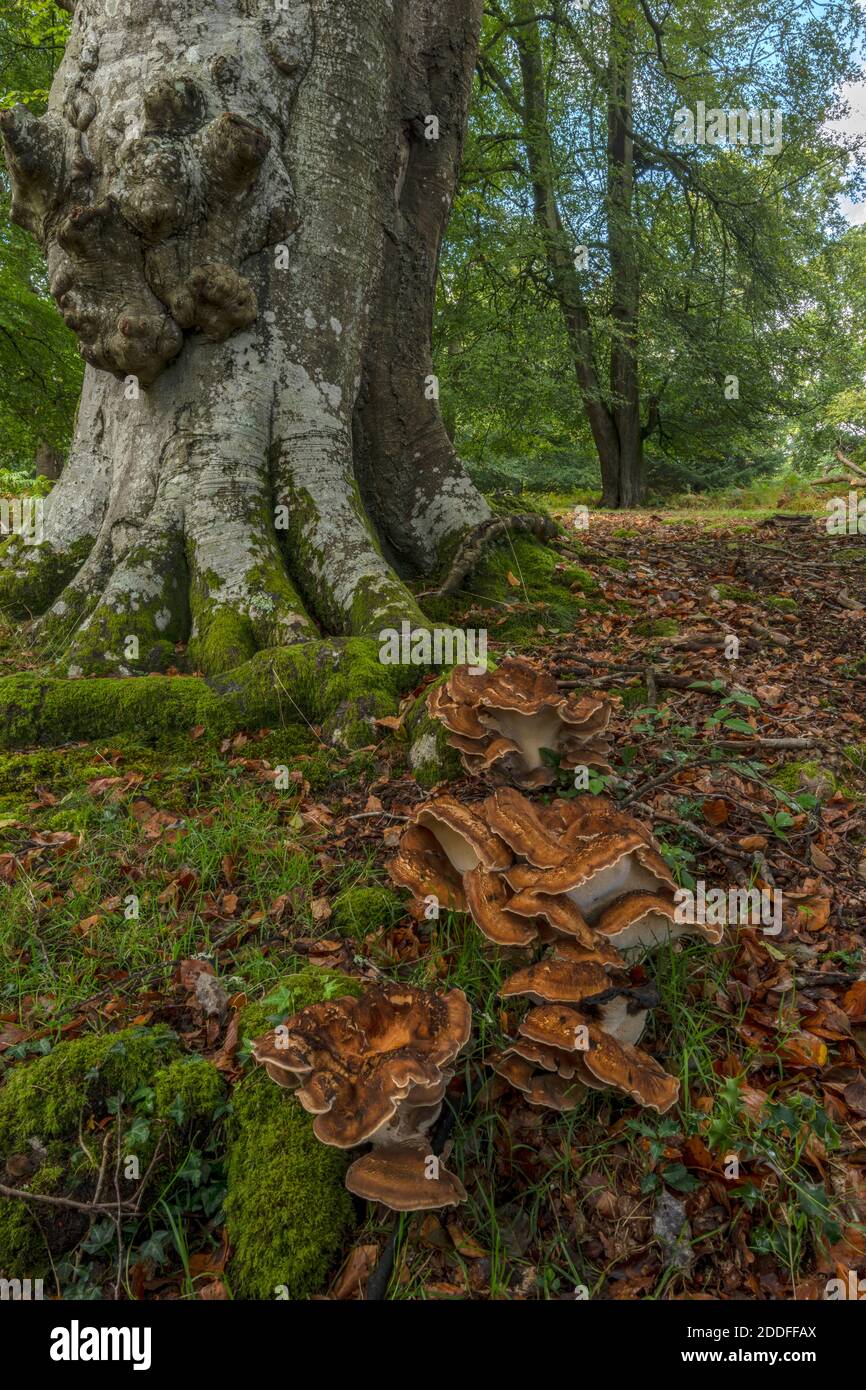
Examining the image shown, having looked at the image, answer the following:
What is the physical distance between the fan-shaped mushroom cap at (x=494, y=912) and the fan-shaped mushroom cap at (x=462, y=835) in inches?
2.4

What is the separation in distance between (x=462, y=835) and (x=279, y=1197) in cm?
121

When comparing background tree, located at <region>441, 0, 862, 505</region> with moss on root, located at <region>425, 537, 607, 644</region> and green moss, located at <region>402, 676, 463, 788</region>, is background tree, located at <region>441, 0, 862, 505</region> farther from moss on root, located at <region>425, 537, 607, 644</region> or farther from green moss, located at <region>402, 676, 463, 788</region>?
green moss, located at <region>402, 676, 463, 788</region>

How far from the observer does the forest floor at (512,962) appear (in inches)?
87.4

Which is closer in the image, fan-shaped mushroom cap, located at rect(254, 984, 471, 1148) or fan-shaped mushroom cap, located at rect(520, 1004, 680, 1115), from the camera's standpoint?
fan-shaped mushroom cap, located at rect(254, 984, 471, 1148)

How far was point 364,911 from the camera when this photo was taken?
3.27 meters

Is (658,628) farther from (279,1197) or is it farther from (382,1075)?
(279,1197)

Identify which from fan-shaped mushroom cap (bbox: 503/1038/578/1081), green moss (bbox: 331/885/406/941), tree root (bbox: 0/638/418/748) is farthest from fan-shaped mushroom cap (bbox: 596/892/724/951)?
tree root (bbox: 0/638/418/748)

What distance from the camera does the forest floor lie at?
2.22 m

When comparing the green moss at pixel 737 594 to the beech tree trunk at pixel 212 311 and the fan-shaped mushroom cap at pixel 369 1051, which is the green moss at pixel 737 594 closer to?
the beech tree trunk at pixel 212 311

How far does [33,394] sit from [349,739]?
17.6 metres

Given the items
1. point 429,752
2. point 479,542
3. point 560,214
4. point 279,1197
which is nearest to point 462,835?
point 279,1197

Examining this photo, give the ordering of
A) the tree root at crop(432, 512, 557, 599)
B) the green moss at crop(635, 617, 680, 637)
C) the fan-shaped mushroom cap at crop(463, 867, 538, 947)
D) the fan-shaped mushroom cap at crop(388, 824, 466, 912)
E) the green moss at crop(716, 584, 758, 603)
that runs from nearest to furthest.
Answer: the fan-shaped mushroom cap at crop(463, 867, 538, 947), the fan-shaped mushroom cap at crop(388, 824, 466, 912), the green moss at crop(635, 617, 680, 637), the tree root at crop(432, 512, 557, 599), the green moss at crop(716, 584, 758, 603)

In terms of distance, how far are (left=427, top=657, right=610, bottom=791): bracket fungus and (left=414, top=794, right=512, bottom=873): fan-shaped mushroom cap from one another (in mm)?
496

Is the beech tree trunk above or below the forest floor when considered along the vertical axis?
above
